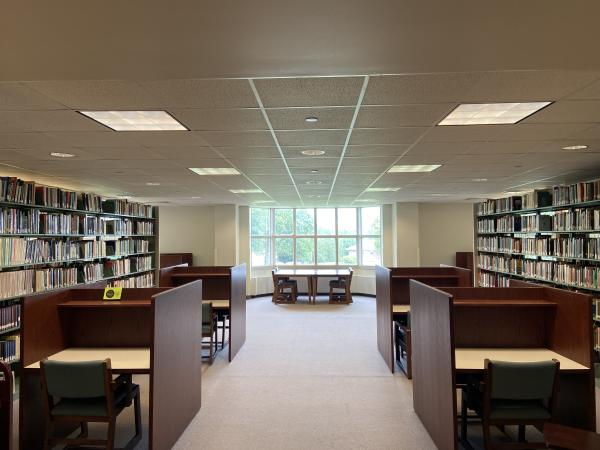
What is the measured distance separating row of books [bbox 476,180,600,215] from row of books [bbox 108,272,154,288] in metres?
7.40

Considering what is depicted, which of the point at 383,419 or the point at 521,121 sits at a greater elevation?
the point at 521,121

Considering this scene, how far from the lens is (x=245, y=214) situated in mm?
11195

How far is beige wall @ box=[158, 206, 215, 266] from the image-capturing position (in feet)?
36.3

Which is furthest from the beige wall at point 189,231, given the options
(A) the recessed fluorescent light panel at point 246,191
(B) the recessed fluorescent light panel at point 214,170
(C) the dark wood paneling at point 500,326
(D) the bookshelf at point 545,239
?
(C) the dark wood paneling at point 500,326

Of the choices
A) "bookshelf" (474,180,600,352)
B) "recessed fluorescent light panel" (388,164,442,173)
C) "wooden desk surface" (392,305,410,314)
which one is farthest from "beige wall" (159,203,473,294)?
"recessed fluorescent light panel" (388,164,442,173)

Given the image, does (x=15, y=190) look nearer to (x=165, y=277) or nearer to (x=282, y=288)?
(x=165, y=277)

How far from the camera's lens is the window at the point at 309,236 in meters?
12.1

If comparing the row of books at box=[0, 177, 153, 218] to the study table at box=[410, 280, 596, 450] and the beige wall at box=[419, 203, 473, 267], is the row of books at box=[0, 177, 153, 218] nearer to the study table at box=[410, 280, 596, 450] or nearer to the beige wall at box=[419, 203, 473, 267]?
the study table at box=[410, 280, 596, 450]

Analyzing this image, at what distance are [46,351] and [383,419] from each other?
9.29ft

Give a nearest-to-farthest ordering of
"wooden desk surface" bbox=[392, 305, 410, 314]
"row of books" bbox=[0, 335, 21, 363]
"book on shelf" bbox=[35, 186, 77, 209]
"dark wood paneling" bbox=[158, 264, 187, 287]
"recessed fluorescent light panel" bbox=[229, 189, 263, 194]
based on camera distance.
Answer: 1. "row of books" bbox=[0, 335, 21, 363]
2. "wooden desk surface" bbox=[392, 305, 410, 314]
3. "book on shelf" bbox=[35, 186, 77, 209]
4. "dark wood paneling" bbox=[158, 264, 187, 287]
5. "recessed fluorescent light panel" bbox=[229, 189, 263, 194]

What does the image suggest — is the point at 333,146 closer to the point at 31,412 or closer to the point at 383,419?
the point at 383,419

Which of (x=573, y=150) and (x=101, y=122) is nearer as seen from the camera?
(x=101, y=122)

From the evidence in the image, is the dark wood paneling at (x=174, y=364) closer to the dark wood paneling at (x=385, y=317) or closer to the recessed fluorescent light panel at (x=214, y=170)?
the recessed fluorescent light panel at (x=214, y=170)

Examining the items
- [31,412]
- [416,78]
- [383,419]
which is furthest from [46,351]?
[416,78]
